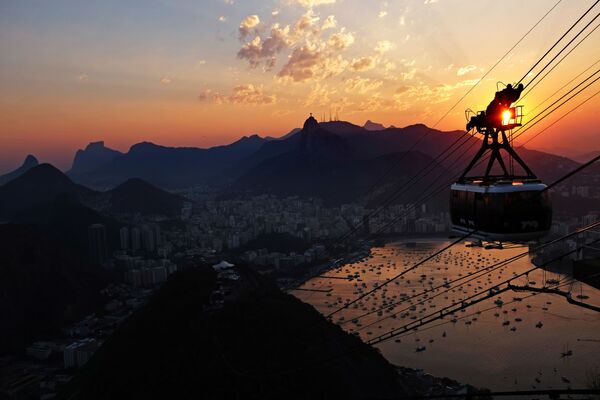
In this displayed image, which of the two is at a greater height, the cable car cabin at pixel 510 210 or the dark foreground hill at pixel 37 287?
the cable car cabin at pixel 510 210

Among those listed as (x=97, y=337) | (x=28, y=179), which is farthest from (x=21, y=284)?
(x=28, y=179)

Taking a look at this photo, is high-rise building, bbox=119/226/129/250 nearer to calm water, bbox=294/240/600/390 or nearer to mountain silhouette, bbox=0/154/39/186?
calm water, bbox=294/240/600/390

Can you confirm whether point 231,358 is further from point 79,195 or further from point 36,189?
point 79,195

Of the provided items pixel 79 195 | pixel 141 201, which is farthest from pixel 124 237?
pixel 79 195

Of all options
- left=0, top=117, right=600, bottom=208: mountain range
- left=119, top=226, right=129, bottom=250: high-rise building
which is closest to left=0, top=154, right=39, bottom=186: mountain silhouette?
left=0, top=117, right=600, bottom=208: mountain range

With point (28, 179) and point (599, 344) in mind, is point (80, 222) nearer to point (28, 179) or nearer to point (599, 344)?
point (28, 179)

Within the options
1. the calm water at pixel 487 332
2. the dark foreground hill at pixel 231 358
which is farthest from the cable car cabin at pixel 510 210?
the calm water at pixel 487 332

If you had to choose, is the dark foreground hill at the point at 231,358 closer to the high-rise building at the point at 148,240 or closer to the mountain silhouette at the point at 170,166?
the high-rise building at the point at 148,240
